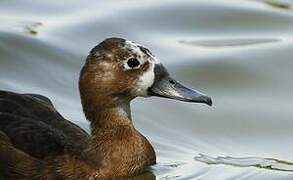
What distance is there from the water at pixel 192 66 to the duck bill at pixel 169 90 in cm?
68

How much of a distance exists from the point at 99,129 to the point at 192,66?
3.20 meters

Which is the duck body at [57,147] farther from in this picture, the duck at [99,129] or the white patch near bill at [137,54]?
the white patch near bill at [137,54]

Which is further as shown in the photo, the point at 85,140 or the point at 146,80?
the point at 85,140

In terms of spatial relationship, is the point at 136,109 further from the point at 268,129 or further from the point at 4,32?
the point at 4,32

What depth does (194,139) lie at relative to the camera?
11.6 metres

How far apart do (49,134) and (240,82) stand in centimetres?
331

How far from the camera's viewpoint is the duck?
10078 mm

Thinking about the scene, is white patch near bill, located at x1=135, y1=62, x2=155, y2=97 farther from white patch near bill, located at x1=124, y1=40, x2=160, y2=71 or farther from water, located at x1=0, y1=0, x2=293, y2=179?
water, located at x1=0, y1=0, x2=293, y2=179

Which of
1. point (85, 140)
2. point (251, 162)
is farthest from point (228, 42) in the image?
point (85, 140)

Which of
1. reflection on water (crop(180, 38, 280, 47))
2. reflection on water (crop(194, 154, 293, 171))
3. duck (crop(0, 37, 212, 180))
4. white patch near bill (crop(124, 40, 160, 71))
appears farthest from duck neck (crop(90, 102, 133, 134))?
reflection on water (crop(180, 38, 280, 47))

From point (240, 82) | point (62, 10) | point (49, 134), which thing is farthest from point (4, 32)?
point (49, 134)

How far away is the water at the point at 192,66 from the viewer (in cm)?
1127

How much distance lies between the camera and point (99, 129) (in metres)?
10.3

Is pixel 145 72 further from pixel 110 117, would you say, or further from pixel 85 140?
pixel 85 140
